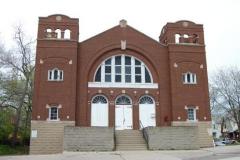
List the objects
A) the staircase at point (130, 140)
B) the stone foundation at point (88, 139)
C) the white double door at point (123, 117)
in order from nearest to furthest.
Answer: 1. the stone foundation at point (88, 139)
2. the staircase at point (130, 140)
3. the white double door at point (123, 117)

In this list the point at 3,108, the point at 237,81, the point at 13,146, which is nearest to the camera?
the point at 13,146

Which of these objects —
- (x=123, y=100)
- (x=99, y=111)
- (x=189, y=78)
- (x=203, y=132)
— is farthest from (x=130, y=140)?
(x=189, y=78)

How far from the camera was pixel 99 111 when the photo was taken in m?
29.5

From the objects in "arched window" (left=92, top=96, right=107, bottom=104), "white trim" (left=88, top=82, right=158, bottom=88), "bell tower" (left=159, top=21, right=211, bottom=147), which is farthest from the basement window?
"bell tower" (left=159, top=21, right=211, bottom=147)

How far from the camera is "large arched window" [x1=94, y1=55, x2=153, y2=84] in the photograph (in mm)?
30500

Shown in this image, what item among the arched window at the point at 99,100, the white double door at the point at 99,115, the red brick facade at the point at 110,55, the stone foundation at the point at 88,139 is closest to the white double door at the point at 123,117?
the red brick facade at the point at 110,55

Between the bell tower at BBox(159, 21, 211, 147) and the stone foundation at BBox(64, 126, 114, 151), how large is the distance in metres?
7.56

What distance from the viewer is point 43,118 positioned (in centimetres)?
2808

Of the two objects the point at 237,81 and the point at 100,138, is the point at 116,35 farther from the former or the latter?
the point at 237,81

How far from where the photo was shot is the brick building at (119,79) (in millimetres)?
28750

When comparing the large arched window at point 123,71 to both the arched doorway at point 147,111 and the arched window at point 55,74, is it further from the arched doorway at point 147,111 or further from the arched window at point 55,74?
the arched window at point 55,74

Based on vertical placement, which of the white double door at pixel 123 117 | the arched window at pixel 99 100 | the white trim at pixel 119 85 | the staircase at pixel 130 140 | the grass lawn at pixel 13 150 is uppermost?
the white trim at pixel 119 85

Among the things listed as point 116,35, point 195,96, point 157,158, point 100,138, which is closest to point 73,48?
point 116,35

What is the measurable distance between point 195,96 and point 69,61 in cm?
1131
